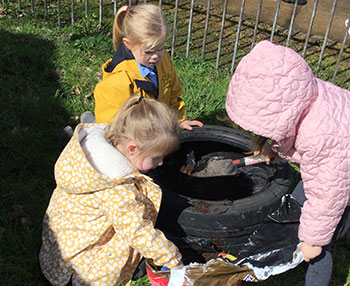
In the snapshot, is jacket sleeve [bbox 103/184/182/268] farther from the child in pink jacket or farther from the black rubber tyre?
the child in pink jacket

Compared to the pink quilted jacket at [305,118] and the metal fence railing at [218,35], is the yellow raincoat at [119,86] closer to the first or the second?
the pink quilted jacket at [305,118]

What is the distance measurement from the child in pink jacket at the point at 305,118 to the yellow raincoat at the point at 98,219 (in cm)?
68

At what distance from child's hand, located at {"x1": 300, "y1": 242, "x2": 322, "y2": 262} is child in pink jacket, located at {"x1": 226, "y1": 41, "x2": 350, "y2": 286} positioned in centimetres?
7

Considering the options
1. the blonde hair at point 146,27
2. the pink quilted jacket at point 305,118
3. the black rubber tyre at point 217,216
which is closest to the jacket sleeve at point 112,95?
the blonde hair at point 146,27

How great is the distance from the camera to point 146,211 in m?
2.50

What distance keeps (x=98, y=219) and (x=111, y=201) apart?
0.22m

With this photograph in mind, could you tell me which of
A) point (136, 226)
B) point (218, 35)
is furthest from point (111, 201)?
point (218, 35)

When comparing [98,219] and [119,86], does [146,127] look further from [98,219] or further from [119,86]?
[119,86]

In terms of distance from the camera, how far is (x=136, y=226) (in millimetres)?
2377

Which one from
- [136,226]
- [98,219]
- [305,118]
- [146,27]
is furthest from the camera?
[146,27]

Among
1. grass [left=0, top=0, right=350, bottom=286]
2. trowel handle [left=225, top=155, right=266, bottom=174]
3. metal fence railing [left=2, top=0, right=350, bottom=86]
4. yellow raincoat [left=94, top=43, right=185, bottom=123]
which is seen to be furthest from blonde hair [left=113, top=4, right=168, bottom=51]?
metal fence railing [left=2, top=0, right=350, bottom=86]

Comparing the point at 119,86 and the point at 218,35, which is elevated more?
the point at 119,86

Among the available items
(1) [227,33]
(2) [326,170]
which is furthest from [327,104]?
(1) [227,33]

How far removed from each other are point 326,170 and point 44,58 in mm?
3629
